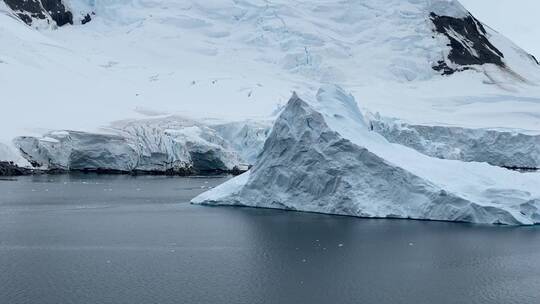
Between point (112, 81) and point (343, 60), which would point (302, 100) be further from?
point (343, 60)

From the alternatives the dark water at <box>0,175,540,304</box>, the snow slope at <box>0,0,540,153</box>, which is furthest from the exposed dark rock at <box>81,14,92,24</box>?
the dark water at <box>0,175,540,304</box>

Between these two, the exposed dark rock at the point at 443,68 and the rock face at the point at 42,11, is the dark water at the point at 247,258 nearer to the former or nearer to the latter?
the rock face at the point at 42,11

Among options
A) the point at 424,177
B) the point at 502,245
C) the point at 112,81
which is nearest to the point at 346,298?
the point at 502,245

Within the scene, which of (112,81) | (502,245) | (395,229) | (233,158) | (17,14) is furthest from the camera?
(17,14)

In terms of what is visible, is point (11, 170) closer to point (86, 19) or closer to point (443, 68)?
point (86, 19)

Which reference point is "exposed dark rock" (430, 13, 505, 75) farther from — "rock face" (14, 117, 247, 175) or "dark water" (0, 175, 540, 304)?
"dark water" (0, 175, 540, 304)

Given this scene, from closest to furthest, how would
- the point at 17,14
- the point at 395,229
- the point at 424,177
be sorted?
the point at 395,229
the point at 424,177
the point at 17,14
